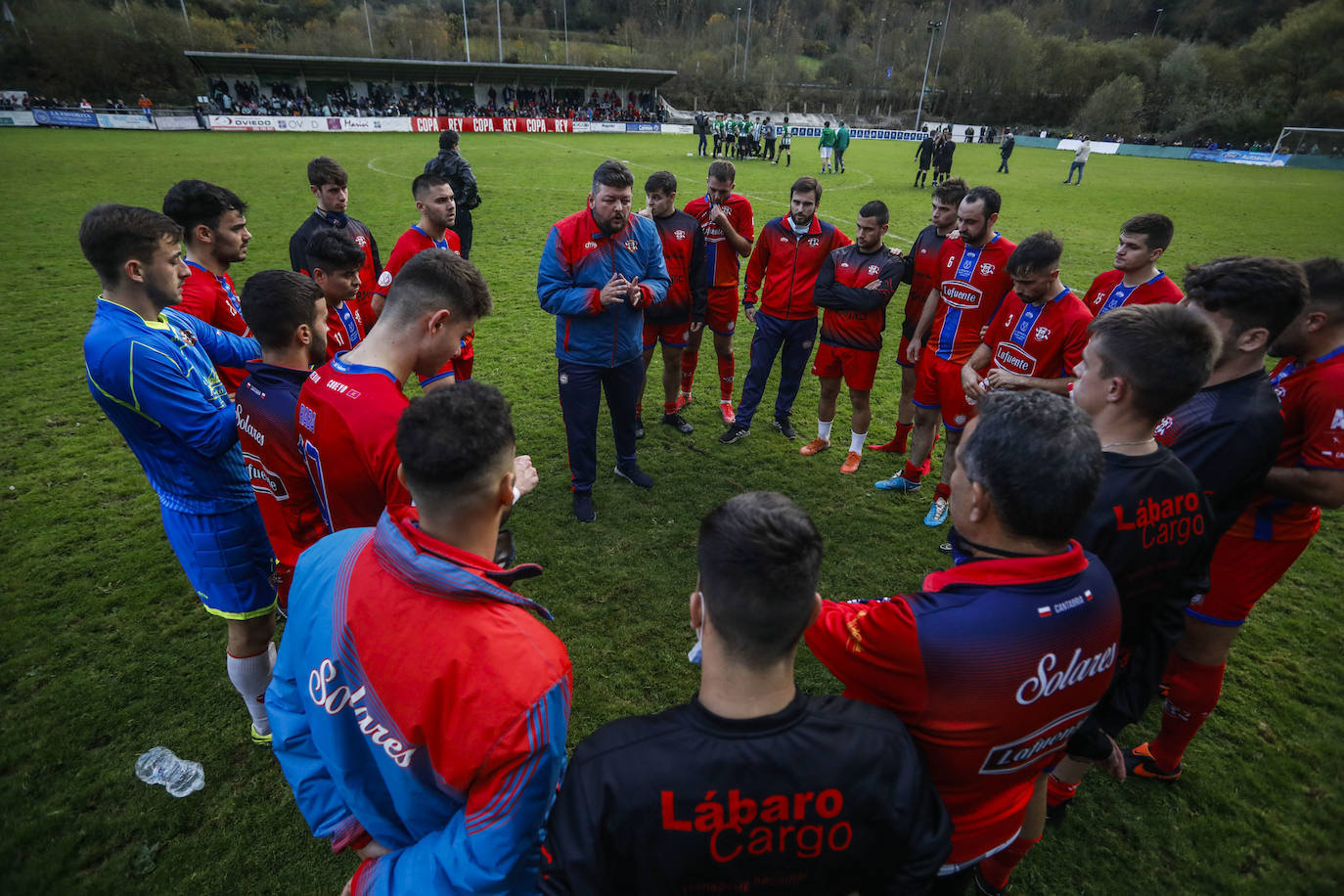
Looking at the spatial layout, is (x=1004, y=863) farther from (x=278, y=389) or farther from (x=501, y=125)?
(x=501, y=125)

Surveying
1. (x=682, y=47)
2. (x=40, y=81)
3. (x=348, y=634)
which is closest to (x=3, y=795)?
(x=348, y=634)

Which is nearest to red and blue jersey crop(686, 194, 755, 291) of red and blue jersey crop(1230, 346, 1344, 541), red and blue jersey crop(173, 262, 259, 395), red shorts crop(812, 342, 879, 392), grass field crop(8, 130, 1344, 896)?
red shorts crop(812, 342, 879, 392)

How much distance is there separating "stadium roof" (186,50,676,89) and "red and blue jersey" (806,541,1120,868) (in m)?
57.5

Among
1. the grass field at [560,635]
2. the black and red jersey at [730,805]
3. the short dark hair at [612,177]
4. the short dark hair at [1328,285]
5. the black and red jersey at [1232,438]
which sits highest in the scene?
the short dark hair at [612,177]

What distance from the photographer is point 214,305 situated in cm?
430

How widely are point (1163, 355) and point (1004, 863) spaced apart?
2128mm

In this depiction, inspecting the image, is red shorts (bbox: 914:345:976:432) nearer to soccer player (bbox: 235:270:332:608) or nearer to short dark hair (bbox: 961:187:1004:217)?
short dark hair (bbox: 961:187:1004:217)

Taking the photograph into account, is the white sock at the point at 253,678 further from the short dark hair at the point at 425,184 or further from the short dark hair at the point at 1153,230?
the short dark hair at the point at 1153,230

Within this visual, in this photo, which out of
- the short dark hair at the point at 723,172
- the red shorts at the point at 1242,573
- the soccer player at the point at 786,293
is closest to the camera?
the red shorts at the point at 1242,573

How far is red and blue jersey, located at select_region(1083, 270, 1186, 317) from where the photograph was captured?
4422 mm

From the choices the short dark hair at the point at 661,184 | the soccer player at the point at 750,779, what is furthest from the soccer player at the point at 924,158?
the soccer player at the point at 750,779

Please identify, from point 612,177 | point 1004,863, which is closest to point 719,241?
point 612,177

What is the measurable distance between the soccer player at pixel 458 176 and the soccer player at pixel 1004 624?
9.00 meters

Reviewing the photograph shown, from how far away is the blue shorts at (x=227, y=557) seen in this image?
3176 mm
